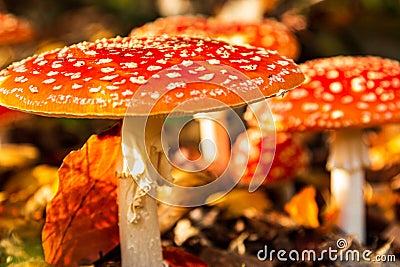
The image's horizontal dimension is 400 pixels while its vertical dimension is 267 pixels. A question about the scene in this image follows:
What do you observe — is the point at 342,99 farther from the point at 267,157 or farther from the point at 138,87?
the point at 138,87

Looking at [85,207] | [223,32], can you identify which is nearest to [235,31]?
[223,32]

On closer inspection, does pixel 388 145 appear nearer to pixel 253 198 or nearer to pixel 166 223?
pixel 253 198

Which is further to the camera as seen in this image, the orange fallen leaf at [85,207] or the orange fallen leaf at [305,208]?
the orange fallen leaf at [305,208]

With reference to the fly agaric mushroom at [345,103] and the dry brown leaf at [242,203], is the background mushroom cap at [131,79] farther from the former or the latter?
the dry brown leaf at [242,203]

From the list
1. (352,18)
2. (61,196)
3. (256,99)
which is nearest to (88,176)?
(61,196)

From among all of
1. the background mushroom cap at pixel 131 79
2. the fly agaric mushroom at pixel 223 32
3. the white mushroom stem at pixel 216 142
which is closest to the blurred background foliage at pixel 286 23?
the white mushroom stem at pixel 216 142

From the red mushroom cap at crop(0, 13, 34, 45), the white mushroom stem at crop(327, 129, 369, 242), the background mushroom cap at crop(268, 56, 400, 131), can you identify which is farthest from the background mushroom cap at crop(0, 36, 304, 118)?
the red mushroom cap at crop(0, 13, 34, 45)

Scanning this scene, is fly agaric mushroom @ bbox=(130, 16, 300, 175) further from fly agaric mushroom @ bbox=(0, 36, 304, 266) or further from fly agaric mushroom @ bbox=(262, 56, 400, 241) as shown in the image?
fly agaric mushroom @ bbox=(0, 36, 304, 266)
